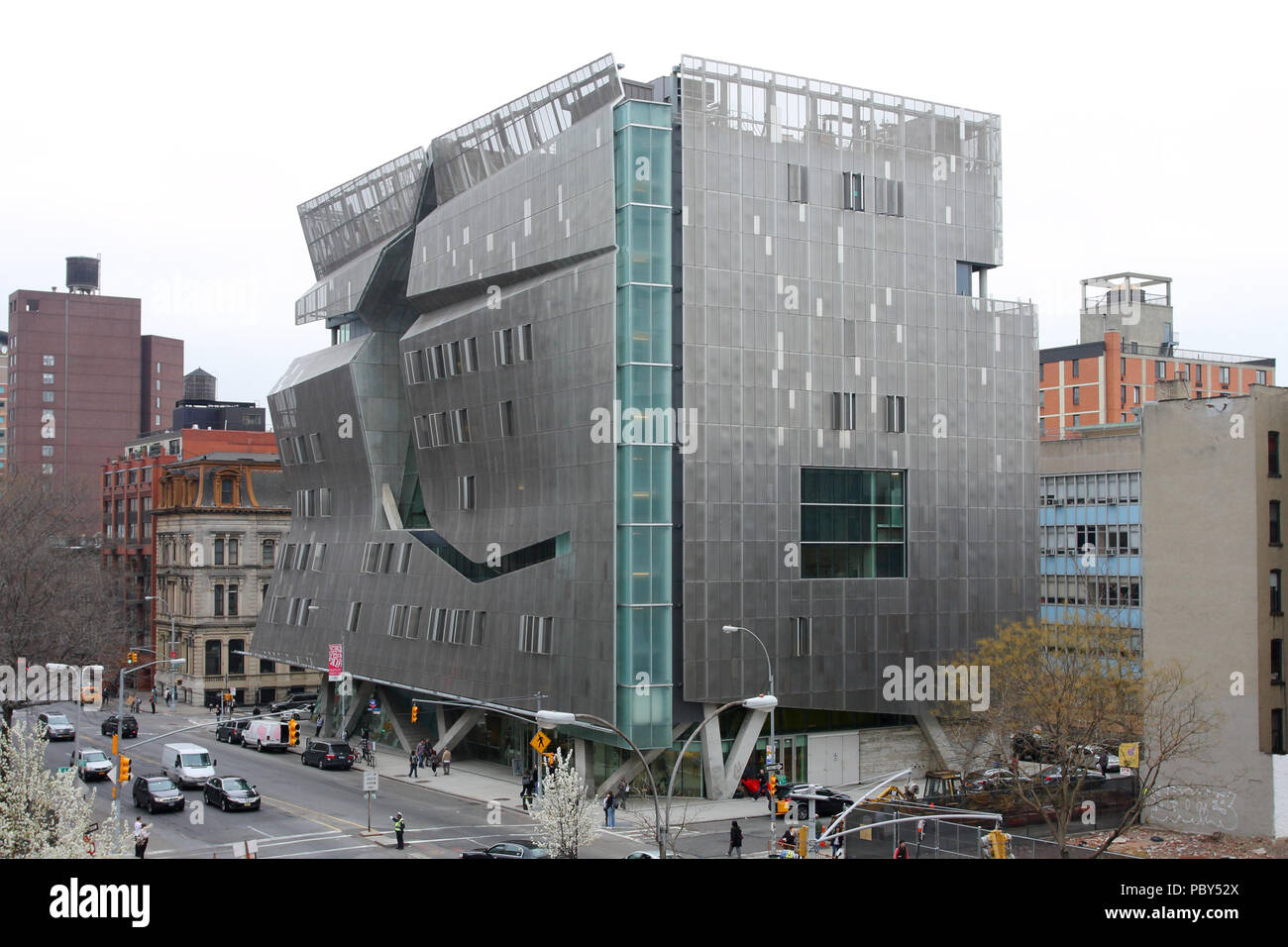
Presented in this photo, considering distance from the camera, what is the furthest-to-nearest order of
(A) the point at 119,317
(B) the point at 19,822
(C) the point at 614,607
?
(A) the point at 119,317
(C) the point at 614,607
(B) the point at 19,822

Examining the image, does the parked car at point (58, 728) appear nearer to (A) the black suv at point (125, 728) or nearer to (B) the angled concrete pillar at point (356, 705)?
(A) the black suv at point (125, 728)

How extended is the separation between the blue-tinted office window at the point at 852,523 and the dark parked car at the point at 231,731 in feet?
131

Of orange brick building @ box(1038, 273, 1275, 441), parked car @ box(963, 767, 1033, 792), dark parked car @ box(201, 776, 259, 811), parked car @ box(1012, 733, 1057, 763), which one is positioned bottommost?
dark parked car @ box(201, 776, 259, 811)

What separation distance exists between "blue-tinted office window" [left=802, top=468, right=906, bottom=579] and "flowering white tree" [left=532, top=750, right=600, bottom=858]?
73.2ft

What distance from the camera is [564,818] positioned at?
1491 inches

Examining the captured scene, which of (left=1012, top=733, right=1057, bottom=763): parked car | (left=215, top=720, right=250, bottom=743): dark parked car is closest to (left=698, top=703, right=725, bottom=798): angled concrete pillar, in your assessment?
(left=1012, top=733, right=1057, bottom=763): parked car

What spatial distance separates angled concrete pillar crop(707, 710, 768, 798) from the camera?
5703 centimetres

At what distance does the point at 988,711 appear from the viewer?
185 feet

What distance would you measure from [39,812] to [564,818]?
574 inches

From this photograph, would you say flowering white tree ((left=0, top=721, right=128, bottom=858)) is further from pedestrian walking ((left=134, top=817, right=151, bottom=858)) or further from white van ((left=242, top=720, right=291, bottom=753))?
white van ((left=242, top=720, right=291, bottom=753))
